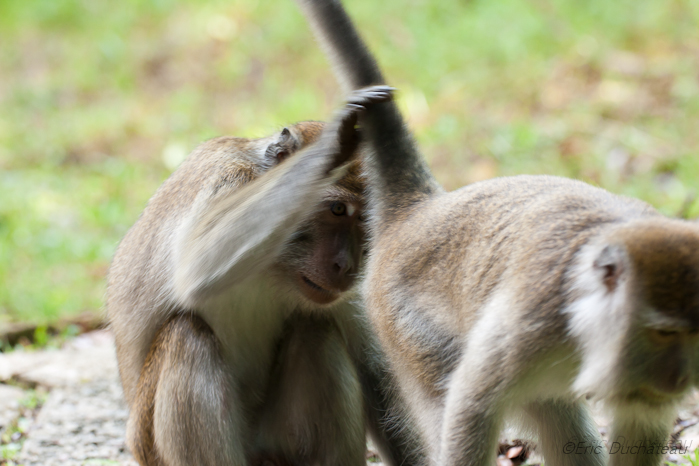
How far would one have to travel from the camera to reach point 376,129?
3.78 m

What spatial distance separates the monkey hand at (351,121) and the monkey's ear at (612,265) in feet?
4.29

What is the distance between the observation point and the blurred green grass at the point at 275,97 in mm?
7820

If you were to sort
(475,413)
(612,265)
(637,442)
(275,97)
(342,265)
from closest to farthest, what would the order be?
(612,265) < (475,413) < (637,442) < (342,265) < (275,97)

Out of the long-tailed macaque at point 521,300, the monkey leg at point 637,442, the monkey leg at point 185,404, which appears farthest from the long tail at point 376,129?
the monkey leg at point 637,442

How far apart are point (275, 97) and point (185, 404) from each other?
808 centimetres

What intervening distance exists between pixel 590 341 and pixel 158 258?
2223 millimetres

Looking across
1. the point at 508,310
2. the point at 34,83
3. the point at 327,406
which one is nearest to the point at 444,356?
the point at 508,310

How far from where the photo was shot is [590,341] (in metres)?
2.71

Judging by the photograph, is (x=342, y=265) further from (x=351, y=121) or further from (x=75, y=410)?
(x=75, y=410)

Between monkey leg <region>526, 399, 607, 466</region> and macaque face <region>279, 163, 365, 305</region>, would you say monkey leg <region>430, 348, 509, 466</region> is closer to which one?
monkey leg <region>526, 399, 607, 466</region>

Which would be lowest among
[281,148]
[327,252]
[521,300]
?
[521,300]

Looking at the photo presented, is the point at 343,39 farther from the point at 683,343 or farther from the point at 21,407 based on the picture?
the point at 21,407

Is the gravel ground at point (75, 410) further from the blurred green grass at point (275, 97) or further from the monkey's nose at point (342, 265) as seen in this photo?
the monkey's nose at point (342, 265)

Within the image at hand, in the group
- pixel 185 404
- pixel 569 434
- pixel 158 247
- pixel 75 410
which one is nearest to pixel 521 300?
pixel 569 434
